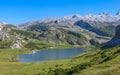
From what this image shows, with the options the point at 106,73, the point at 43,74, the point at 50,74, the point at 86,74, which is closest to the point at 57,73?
the point at 50,74

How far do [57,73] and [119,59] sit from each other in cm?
2332

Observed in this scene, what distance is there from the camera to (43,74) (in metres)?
115

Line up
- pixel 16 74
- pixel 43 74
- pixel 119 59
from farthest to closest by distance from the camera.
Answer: pixel 16 74, pixel 43 74, pixel 119 59

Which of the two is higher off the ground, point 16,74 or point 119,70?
point 119,70

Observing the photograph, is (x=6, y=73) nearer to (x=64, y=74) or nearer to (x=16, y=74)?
(x=16, y=74)

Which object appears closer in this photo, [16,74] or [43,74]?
[43,74]

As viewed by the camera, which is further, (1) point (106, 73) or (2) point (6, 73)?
(2) point (6, 73)

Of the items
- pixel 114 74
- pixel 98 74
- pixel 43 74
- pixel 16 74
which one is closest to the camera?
pixel 114 74

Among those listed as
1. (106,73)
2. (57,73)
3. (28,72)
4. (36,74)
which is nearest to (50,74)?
(57,73)

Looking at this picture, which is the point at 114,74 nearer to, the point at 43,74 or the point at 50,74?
the point at 50,74

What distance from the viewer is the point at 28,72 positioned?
129 meters

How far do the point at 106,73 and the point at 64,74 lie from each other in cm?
3388

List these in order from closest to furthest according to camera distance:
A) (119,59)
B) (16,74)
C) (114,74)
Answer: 1. (114,74)
2. (119,59)
3. (16,74)

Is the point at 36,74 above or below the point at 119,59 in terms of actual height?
below
